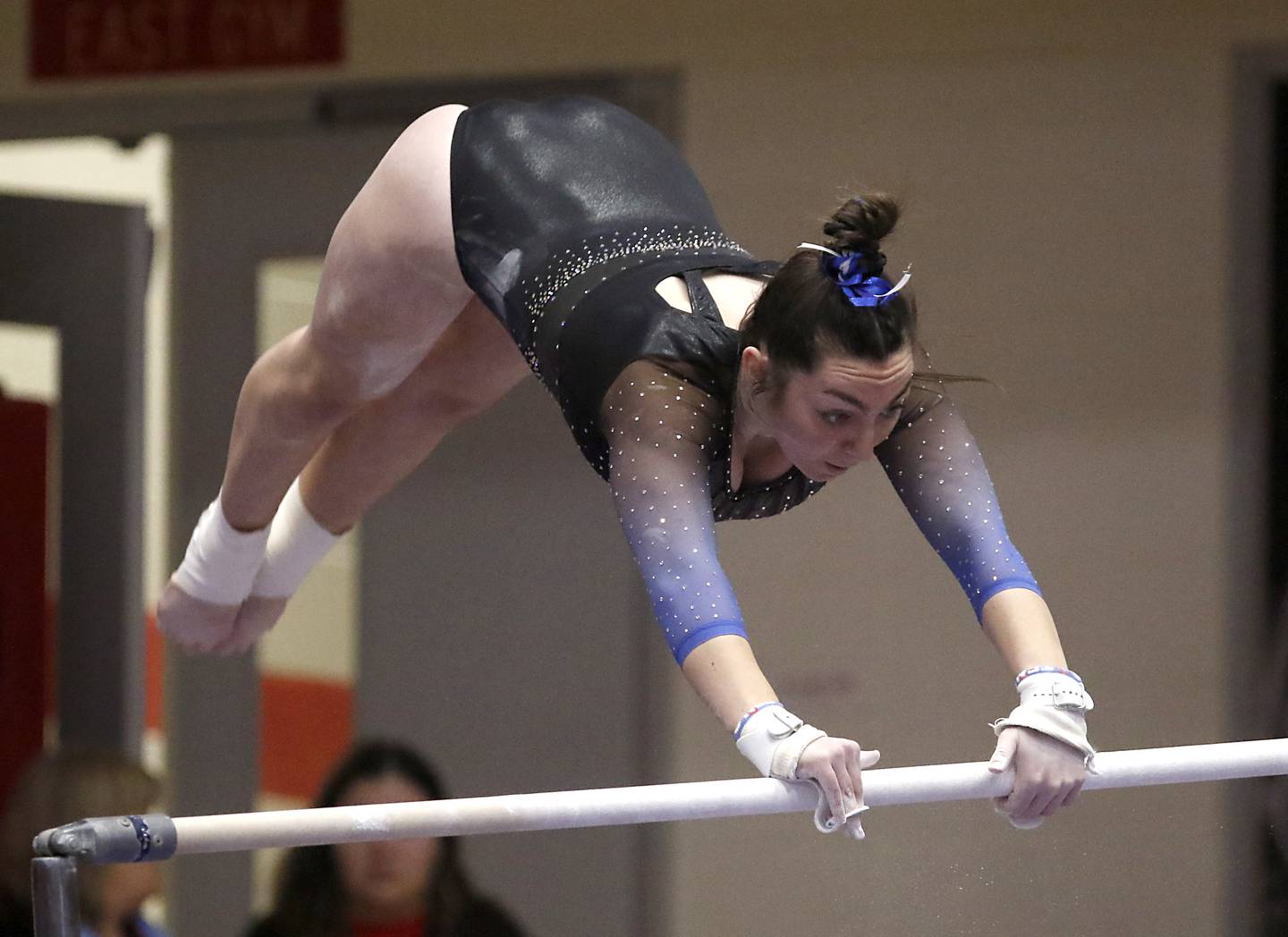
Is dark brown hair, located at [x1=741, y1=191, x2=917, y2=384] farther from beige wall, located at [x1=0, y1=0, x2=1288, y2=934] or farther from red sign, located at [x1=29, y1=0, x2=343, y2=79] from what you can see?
red sign, located at [x1=29, y1=0, x2=343, y2=79]

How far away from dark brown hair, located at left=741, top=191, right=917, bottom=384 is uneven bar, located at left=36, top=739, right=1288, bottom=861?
0.33m

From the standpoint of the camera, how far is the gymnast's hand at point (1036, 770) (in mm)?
1451

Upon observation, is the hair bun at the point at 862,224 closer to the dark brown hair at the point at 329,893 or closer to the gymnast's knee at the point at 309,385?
the gymnast's knee at the point at 309,385

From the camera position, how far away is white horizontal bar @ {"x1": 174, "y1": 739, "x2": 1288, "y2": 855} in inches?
56.1

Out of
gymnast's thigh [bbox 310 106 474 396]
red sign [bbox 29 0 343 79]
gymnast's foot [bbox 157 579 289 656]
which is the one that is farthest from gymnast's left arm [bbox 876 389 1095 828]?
red sign [bbox 29 0 343 79]

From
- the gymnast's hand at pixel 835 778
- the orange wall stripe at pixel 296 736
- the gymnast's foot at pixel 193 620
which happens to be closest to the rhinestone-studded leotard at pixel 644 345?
the gymnast's hand at pixel 835 778

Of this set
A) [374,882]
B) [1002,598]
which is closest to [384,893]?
[374,882]

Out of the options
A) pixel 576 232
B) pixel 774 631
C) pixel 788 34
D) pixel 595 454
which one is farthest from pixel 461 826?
pixel 788 34

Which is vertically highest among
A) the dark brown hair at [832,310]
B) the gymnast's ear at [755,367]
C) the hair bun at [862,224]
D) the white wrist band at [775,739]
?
the hair bun at [862,224]

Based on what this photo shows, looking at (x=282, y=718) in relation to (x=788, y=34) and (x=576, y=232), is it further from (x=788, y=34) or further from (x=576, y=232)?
(x=576, y=232)

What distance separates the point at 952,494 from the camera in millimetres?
1584

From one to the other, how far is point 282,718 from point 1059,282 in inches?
70.0

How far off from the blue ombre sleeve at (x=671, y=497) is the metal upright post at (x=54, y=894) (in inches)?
18.9

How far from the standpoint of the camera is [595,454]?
1651 millimetres
